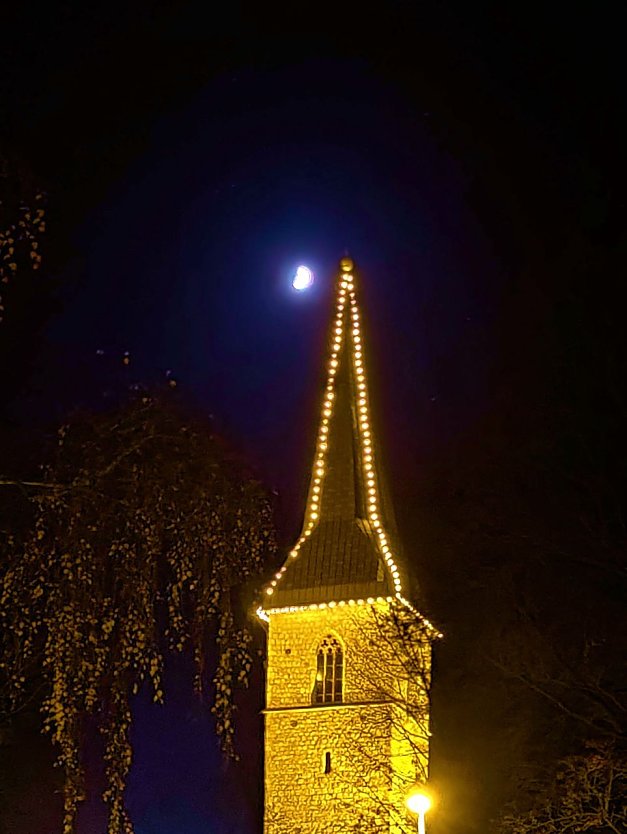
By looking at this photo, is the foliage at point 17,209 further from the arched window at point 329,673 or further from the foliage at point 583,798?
the arched window at point 329,673

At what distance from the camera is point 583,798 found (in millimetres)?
19078

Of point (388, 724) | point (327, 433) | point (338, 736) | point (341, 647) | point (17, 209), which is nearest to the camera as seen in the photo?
point (17, 209)

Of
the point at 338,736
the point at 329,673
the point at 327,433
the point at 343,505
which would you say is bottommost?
the point at 338,736

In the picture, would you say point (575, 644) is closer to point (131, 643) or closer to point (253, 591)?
point (131, 643)

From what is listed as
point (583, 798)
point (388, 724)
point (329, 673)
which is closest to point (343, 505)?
point (329, 673)

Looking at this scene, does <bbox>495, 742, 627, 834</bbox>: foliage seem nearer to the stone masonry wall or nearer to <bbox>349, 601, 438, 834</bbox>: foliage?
<bbox>349, 601, 438, 834</bbox>: foliage

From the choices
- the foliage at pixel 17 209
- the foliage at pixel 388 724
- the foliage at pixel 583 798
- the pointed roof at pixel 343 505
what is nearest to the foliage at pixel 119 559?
the foliage at pixel 17 209

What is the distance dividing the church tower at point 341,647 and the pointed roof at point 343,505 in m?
0.02

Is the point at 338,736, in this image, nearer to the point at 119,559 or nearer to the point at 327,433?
the point at 327,433

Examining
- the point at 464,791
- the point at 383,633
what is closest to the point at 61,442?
the point at 464,791

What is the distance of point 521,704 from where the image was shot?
64.2 feet

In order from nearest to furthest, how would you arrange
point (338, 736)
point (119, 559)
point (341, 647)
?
point (119, 559), point (338, 736), point (341, 647)

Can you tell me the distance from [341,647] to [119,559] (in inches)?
857

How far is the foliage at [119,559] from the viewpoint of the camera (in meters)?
11.9
